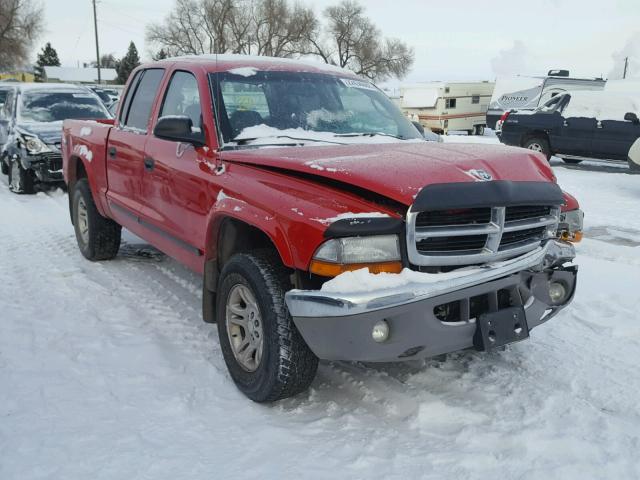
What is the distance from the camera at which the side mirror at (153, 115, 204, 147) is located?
3.65m

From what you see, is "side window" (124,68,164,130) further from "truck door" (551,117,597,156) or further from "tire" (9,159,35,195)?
"truck door" (551,117,597,156)

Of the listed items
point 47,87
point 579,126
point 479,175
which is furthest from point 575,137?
point 479,175

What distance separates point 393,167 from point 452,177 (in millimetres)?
282

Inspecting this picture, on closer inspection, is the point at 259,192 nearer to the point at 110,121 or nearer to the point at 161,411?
the point at 161,411

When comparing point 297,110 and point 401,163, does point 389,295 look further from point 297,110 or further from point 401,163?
point 297,110

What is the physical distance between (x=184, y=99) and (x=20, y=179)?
22.4 ft

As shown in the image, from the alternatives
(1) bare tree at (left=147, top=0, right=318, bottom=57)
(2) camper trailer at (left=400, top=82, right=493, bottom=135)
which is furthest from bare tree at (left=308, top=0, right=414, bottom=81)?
(2) camper trailer at (left=400, top=82, right=493, bottom=135)

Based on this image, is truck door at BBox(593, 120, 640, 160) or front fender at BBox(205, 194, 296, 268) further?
truck door at BBox(593, 120, 640, 160)

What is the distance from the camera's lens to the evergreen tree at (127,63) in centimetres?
8856

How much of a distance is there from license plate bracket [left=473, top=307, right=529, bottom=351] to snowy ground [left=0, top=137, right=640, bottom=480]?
0.44 meters

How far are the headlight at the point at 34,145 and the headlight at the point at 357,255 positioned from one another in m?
8.23

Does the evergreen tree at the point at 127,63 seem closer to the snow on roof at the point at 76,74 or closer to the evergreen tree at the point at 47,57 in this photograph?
the snow on roof at the point at 76,74

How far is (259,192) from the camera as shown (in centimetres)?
316

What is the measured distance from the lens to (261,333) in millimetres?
3201
